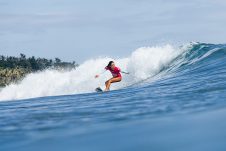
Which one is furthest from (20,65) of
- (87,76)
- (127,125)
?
(127,125)

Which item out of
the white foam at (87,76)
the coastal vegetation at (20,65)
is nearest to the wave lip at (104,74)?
the white foam at (87,76)

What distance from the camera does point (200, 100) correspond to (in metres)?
9.56

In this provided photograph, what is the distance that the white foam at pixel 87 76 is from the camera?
95.0ft

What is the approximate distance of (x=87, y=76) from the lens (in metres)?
33.1

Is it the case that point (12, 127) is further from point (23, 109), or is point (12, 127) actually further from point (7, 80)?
point (7, 80)

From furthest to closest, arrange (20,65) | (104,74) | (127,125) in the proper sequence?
1. (20,65)
2. (104,74)
3. (127,125)

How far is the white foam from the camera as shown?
29.0 meters

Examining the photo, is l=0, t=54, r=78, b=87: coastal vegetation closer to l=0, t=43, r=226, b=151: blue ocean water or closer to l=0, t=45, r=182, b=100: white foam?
l=0, t=45, r=182, b=100: white foam

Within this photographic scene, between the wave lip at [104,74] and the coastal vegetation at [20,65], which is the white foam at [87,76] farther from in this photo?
the coastal vegetation at [20,65]

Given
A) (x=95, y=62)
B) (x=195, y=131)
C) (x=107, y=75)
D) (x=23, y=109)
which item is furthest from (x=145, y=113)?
(x=95, y=62)

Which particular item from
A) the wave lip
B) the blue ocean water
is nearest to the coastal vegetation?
the wave lip

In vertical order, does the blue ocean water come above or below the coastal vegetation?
below

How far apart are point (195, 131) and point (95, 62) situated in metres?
29.0

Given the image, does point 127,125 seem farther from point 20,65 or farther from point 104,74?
point 20,65
